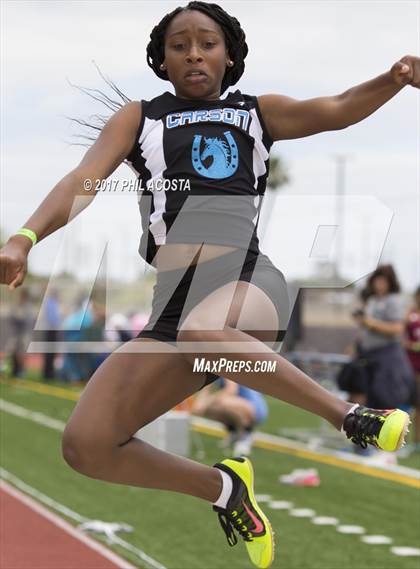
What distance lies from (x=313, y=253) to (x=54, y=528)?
280 centimetres

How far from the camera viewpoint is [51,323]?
16594 mm

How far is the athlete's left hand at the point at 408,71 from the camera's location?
139 inches

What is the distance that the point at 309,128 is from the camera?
12.3 ft

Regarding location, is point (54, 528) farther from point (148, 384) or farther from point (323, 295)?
point (323, 295)

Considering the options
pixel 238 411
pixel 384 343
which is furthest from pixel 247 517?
pixel 238 411

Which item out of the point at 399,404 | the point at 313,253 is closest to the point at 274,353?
the point at 313,253

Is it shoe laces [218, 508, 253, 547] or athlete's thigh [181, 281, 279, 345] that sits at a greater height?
athlete's thigh [181, 281, 279, 345]

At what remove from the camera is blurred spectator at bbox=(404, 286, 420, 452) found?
9.93 m

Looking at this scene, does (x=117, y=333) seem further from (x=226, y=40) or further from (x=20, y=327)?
(x=226, y=40)

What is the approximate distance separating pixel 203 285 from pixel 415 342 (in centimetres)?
681

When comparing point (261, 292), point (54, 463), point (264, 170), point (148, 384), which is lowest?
point (54, 463)

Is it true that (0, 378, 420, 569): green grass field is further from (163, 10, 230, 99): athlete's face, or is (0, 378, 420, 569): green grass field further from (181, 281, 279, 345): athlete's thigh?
(163, 10, 230, 99): athlete's face

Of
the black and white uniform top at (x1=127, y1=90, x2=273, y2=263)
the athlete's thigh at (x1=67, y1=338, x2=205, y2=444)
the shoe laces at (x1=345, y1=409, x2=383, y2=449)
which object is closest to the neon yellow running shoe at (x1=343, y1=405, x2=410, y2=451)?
the shoe laces at (x1=345, y1=409, x2=383, y2=449)

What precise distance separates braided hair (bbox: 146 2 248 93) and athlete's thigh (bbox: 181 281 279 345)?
2.67ft
